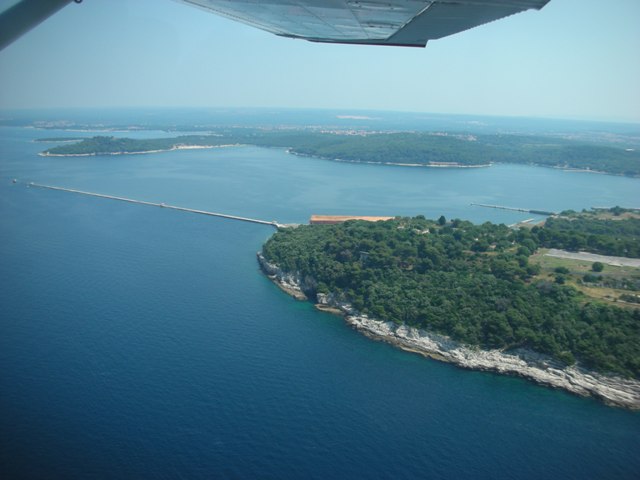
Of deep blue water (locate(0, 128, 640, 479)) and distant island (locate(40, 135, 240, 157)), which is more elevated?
distant island (locate(40, 135, 240, 157))

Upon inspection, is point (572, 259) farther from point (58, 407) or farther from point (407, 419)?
point (58, 407)

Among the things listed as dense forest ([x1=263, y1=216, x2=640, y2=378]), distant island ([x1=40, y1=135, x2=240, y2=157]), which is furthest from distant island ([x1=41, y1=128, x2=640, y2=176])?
dense forest ([x1=263, y1=216, x2=640, y2=378])

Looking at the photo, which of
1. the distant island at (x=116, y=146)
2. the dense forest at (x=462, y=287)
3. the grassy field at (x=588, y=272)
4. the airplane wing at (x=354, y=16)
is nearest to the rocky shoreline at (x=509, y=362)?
the dense forest at (x=462, y=287)

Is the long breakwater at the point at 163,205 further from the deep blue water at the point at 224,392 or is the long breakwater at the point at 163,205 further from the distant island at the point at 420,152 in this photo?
the distant island at the point at 420,152

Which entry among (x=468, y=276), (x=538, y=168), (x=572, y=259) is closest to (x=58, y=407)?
(x=468, y=276)

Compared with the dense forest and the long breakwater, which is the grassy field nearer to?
the dense forest

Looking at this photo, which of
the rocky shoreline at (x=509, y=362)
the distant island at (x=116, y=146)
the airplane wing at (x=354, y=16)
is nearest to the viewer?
the airplane wing at (x=354, y=16)
